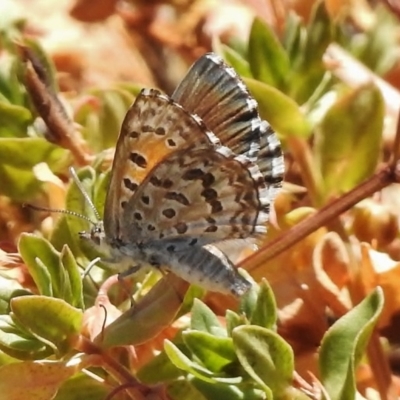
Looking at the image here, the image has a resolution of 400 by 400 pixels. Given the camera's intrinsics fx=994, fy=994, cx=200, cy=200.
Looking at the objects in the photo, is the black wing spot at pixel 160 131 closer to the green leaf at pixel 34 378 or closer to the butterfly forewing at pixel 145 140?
the butterfly forewing at pixel 145 140

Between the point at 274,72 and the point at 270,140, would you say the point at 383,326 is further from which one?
the point at 274,72

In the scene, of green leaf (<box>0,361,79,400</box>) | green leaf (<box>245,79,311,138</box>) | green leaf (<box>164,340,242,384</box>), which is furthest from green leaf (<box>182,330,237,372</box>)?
green leaf (<box>245,79,311,138</box>)

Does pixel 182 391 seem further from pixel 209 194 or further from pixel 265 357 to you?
pixel 209 194

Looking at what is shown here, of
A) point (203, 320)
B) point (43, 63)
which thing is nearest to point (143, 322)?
→ point (203, 320)

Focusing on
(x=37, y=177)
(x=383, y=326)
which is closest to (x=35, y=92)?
(x=37, y=177)

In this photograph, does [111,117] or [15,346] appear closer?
[15,346]

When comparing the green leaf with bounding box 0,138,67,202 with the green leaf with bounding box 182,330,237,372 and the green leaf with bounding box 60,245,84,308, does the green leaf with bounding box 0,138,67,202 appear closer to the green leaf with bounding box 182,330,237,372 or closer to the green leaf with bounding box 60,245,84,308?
the green leaf with bounding box 60,245,84,308
